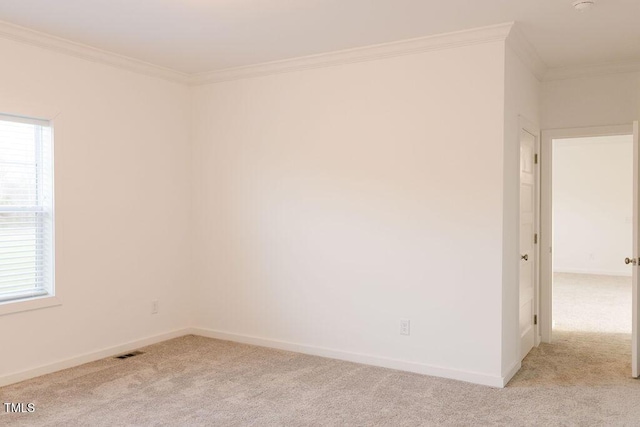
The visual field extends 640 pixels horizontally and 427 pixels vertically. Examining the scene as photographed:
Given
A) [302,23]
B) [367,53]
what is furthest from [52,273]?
[367,53]

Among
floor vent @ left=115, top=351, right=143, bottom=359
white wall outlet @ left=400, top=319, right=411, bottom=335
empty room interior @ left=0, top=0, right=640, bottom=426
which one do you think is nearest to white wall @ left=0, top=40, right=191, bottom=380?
empty room interior @ left=0, top=0, right=640, bottom=426

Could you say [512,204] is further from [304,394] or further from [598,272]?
[598,272]

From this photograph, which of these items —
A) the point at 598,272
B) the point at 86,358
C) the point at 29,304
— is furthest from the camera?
the point at 598,272

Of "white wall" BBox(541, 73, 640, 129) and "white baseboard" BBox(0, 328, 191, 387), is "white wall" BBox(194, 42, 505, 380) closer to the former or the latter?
"white baseboard" BBox(0, 328, 191, 387)

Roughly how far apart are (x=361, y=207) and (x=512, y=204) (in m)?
1.15

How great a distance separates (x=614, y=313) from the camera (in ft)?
20.5

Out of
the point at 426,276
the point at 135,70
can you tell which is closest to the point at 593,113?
the point at 426,276

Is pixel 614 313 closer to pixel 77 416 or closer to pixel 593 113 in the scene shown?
pixel 593 113

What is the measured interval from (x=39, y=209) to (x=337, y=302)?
2429 mm

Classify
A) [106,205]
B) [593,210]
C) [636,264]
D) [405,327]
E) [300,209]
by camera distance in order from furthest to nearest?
[593,210] → [300,209] → [106,205] → [405,327] → [636,264]

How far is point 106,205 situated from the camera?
4383mm

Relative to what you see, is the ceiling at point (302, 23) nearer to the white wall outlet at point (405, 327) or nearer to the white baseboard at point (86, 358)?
the white wall outlet at point (405, 327)

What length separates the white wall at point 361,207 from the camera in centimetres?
380

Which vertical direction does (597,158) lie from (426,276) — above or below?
above
